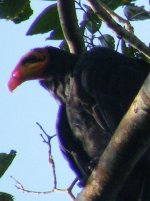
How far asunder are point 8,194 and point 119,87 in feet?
4.20

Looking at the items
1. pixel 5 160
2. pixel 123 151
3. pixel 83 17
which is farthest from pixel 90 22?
pixel 123 151

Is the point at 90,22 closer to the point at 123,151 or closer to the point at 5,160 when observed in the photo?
the point at 5,160

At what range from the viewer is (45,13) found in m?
5.13

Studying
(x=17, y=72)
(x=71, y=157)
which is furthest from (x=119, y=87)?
(x=17, y=72)

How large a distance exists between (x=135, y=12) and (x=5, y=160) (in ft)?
5.86

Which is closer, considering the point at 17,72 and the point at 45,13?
the point at 45,13

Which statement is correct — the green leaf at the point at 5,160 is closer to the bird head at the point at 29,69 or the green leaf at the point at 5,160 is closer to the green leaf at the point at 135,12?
the bird head at the point at 29,69

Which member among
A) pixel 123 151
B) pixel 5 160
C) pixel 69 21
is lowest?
pixel 5 160

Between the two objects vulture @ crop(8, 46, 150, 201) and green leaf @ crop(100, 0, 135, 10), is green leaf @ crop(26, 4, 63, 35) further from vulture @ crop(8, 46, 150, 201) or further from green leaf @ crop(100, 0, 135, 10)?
green leaf @ crop(100, 0, 135, 10)

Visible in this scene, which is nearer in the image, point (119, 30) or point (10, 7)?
point (119, 30)

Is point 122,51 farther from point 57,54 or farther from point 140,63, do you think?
point 57,54

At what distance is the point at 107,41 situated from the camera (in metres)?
5.64

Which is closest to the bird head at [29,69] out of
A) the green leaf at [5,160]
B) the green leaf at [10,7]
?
the green leaf at [10,7]

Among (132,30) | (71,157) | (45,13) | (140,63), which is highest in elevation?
(45,13)
